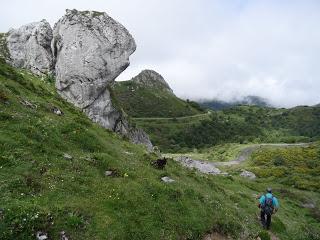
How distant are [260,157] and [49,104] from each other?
224ft

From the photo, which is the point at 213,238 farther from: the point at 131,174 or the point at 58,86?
the point at 58,86

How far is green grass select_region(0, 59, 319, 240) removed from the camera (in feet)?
69.6

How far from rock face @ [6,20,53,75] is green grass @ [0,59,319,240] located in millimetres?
28846

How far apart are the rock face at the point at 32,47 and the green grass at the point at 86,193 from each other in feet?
94.6

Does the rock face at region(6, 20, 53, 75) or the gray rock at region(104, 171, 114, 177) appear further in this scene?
the rock face at region(6, 20, 53, 75)

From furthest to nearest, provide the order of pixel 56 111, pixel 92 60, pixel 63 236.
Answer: pixel 92 60, pixel 56 111, pixel 63 236

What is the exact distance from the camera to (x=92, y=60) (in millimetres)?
64750

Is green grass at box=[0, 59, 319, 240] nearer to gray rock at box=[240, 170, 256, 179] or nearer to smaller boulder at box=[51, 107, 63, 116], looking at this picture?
smaller boulder at box=[51, 107, 63, 116]

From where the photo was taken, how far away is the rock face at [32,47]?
65750 mm

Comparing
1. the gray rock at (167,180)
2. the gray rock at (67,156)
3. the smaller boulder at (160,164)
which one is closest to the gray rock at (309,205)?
the smaller boulder at (160,164)

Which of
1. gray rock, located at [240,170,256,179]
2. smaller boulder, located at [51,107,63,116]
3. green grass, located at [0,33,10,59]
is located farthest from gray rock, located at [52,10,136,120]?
gray rock, located at [240,170,256,179]

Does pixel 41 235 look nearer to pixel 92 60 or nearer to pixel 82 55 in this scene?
pixel 92 60

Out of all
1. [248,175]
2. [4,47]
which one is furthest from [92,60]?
[248,175]

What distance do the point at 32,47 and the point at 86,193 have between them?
159 ft
